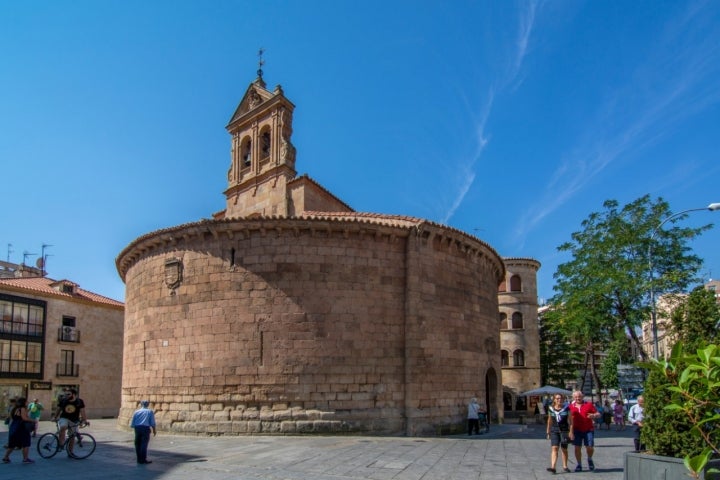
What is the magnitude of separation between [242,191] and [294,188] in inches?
141

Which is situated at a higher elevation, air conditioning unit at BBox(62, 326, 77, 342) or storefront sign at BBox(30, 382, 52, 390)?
air conditioning unit at BBox(62, 326, 77, 342)

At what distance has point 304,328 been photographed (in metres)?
16.4

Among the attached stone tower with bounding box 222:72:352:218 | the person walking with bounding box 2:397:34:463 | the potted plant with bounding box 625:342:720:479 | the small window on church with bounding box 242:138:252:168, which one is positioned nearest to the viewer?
the potted plant with bounding box 625:342:720:479

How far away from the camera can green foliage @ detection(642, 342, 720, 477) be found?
3775 mm

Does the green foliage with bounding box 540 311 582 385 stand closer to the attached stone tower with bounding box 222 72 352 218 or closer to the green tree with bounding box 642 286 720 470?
the attached stone tower with bounding box 222 72 352 218

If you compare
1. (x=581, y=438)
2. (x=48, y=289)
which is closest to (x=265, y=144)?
(x=48, y=289)

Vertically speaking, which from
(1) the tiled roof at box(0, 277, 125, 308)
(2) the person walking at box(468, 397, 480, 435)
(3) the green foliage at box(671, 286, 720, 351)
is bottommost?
(2) the person walking at box(468, 397, 480, 435)

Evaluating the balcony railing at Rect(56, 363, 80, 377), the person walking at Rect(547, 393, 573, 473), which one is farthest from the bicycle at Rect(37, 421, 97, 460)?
the balcony railing at Rect(56, 363, 80, 377)

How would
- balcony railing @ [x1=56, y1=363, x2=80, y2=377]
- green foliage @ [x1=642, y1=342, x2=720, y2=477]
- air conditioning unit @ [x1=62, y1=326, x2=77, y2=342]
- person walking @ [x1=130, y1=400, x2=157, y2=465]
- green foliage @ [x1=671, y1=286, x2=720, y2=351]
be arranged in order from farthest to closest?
air conditioning unit @ [x1=62, y1=326, x2=77, y2=342]
balcony railing @ [x1=56, y1=363, x2=80, y2=377]
person walking @ [x1=130, y1=400, x2=157, y2=465]
green foliage @ [x1=671, y1=286, x2=720, y2=351]
green foliage @ [x1=642, y1=342, x2=720, y2=477]

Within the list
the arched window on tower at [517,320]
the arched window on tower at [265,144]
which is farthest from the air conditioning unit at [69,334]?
the arched window on tower at [517,320]

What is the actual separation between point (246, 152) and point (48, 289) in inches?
621

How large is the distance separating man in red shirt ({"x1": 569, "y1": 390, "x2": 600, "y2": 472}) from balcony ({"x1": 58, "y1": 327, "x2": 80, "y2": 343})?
30430 mm

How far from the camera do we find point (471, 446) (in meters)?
14.3

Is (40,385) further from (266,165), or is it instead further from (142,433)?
(142,433)
